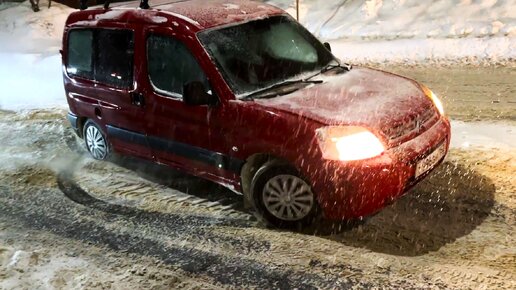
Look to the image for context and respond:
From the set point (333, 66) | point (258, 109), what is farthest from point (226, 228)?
point (333, 66)


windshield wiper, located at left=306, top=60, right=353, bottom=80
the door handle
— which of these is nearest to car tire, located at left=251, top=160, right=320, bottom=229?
windshield wiper, located at left=306, top=60, right=353, bottom=80

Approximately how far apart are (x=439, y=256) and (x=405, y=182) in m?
0.58

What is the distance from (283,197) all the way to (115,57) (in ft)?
7.70

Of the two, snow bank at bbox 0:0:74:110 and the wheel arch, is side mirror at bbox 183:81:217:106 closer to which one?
the wheel arch

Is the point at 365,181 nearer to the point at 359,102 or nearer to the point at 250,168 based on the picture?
the point at 359,102

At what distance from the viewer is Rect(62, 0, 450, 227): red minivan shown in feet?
12.8

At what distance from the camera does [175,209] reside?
4.88 m

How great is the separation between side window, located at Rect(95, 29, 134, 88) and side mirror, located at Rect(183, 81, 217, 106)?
1.03m

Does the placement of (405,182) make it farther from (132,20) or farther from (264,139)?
(132,20)

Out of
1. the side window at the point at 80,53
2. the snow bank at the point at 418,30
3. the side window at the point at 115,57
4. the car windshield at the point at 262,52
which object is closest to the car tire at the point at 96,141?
the side window at the point at 80,53

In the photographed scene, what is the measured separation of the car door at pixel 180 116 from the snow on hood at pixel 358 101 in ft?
1.95

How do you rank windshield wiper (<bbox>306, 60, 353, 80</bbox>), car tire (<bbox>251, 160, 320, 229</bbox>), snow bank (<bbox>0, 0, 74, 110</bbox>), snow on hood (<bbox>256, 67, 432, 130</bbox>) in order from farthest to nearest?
snow bank (<bbox>0, 0, 74, 110</bbox>), windshield wiper (<bbox>306, 60, 353, 80</bbox>), car tire (<bbox>251, 160, 320, 229</bbox>), snow on hood (<bbox>256, 67, 432, 130</bbox>)

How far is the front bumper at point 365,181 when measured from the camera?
3828 mm

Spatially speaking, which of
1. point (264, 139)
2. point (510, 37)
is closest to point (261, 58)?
point (264, 139)
